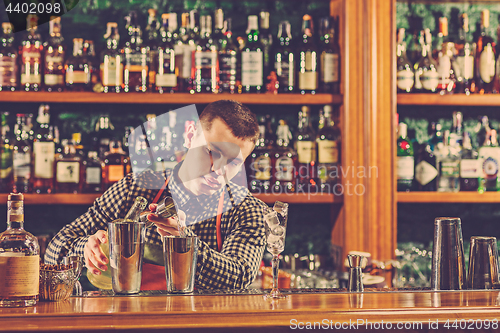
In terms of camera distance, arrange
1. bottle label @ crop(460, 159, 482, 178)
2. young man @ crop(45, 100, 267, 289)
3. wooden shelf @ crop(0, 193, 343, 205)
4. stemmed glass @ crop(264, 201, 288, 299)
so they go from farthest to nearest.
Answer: bottle label @ crop(460, 159, 482, 178), wooden shelf @ crop(0, 193, 343, 205), young man @ crop(45, 100, 267, 289), stemmed glass @ crop(264, 201, 288, 299)

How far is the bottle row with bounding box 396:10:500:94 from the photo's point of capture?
2158 millimetres

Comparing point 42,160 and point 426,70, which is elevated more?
point 426,70

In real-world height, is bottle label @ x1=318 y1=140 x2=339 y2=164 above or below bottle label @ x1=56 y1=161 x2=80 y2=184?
above

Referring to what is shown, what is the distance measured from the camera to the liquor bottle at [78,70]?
2.05 meters

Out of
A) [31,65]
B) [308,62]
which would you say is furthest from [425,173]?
[31,65]

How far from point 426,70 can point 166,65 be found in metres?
1.09

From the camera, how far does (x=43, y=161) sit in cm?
202

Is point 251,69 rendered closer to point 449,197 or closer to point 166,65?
point 166,65

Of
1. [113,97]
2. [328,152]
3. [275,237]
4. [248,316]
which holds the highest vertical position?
[113,97]

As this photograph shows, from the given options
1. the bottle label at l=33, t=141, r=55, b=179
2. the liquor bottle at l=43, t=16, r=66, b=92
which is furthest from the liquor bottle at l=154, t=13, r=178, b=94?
the bottle label at l=33, t=141, r=55, b=179

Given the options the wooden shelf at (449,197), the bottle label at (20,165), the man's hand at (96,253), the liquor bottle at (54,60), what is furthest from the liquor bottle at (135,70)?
the wooden shelf at (449,197)

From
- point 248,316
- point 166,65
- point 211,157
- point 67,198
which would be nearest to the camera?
point 248,316

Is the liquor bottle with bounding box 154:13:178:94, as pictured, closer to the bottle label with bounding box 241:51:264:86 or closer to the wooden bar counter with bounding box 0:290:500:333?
the bottle label with bounding box 241:51:264:86

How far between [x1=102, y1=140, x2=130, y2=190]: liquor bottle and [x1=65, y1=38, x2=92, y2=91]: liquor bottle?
0.26 m
